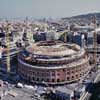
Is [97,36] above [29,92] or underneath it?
above

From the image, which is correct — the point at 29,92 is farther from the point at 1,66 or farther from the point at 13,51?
the point at 13,51

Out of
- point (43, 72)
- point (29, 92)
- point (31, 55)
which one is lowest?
A: point (29, 92)

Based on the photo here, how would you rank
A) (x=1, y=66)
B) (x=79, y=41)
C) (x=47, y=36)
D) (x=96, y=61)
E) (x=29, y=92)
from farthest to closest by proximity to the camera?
(x=47, y=36)
(x=79, y=41)
(x=96, y=61)
(x=1, y=66)
(x=29, y=92)

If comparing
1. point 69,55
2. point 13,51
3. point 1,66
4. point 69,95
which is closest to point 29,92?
point 69,95

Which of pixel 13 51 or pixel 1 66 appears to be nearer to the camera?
pixel 1 66

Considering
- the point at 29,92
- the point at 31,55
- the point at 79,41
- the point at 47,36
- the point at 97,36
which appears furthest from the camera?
the point at 47,36

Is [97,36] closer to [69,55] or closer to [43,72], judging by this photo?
[69,55]

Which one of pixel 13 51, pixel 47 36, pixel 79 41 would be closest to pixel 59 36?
pixel 47 36
